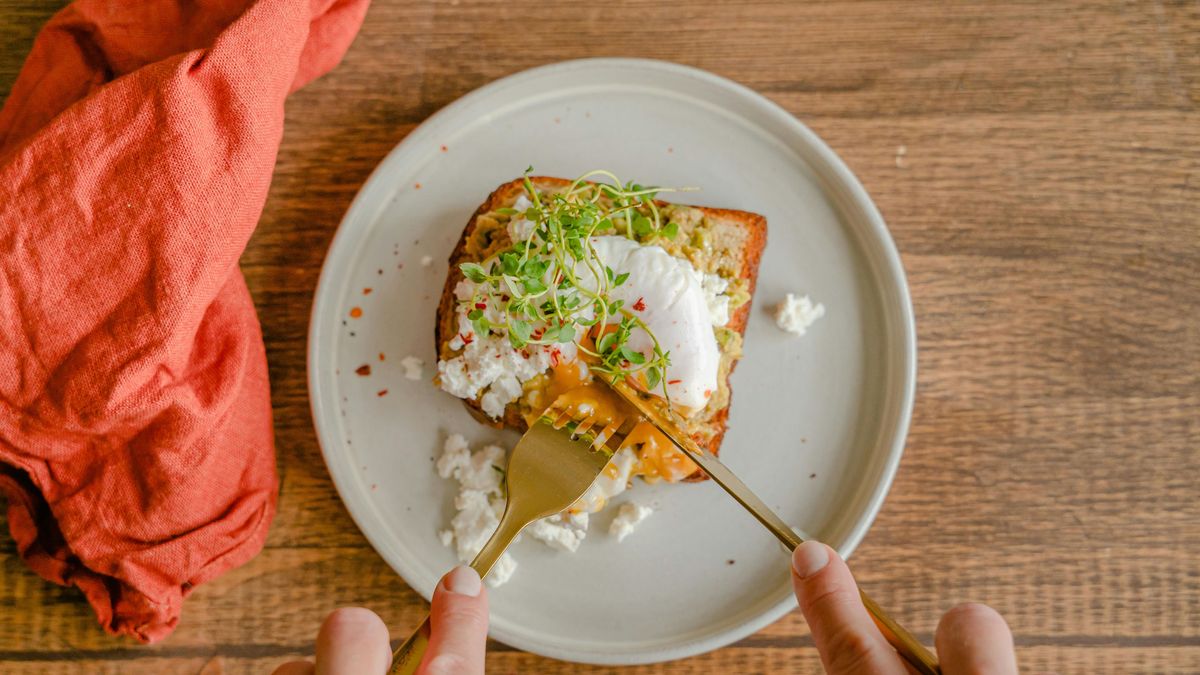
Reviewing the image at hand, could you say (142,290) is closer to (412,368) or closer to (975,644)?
(412,368)

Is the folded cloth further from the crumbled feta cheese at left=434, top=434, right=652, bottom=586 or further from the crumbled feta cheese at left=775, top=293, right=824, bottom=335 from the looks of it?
the crumbled feta cheese at left=775, top=293, right=824, bottom=335

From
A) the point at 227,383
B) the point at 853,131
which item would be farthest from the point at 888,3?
the point at 227,383

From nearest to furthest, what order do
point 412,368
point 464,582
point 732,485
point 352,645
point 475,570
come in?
point 352,645
point 464,582
point 475,570
point 732,485
point 412,368

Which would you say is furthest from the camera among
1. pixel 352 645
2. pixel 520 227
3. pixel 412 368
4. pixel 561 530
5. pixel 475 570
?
pixel 412 368

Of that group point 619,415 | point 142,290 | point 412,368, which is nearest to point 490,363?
point 619,415

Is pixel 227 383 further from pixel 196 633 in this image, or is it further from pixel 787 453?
pixel 787 453

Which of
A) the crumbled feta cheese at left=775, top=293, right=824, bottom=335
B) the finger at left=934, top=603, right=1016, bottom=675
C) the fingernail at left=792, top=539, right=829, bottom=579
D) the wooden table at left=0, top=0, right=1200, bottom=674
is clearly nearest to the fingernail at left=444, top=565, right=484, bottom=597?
the fingernail at left=792, top=539, right=829, bottom=579

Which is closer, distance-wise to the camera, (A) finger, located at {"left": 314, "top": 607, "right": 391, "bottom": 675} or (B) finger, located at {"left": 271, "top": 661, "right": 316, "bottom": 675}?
(A) finger, located at {"left": 314, "top": 607, "right": 391, "bottom": 675}
